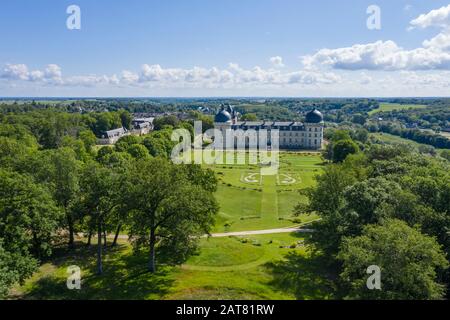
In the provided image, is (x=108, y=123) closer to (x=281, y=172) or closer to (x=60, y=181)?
(x=281, y=172)

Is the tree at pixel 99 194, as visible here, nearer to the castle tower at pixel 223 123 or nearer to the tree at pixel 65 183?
the tree at pixel 65 183

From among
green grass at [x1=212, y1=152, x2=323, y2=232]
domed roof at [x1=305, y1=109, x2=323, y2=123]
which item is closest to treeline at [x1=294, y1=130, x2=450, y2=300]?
green grass at [x1=212, y1=152, x2=323, y2=232]

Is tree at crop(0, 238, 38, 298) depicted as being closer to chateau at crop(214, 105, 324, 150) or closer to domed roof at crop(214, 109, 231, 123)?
chateau at crop(214, 105, 324, 150)

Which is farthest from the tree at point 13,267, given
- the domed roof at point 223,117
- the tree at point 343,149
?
the domed roof at point 223,117

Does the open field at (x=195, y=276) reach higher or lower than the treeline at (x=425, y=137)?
lower

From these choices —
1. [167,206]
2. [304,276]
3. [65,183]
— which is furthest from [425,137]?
[65,183]

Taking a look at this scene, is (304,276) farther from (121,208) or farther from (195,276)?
(121,208)
